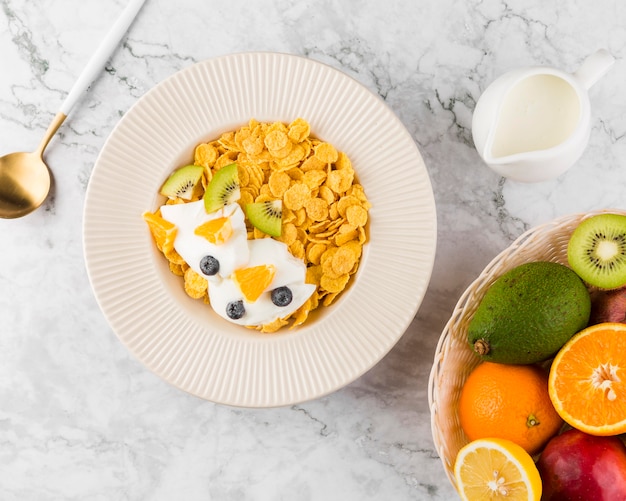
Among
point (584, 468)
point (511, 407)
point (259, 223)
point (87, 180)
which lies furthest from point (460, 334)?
point (87, 180)

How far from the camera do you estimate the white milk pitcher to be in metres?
0.92

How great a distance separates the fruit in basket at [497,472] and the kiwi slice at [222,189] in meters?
0.49

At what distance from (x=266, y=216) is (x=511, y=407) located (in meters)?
0.44

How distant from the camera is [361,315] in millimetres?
987

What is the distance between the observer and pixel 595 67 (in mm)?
914

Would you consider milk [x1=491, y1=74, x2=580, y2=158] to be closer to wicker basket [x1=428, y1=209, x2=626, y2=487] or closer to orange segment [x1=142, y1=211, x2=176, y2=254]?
wicker basket [x1=428, y1=209, x2=626, y2=487]

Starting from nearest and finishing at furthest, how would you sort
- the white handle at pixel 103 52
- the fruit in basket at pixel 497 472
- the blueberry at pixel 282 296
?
the fruit in basket at pixel 497 472 < the blueberry at pixel 282 296 < the white handle at pixel 103 52

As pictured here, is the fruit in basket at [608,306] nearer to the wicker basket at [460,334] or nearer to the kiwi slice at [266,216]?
the wicker basket at [460,334]

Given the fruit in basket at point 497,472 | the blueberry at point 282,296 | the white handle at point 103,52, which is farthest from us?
the white handle at point 103,52

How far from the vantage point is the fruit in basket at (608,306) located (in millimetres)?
919

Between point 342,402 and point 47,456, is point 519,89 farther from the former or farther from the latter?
point 47,456

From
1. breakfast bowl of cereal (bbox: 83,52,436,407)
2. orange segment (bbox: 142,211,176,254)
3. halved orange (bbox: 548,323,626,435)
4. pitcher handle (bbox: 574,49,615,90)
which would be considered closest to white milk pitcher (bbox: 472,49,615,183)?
pitcher handle (bbox: 574,49,615,90)

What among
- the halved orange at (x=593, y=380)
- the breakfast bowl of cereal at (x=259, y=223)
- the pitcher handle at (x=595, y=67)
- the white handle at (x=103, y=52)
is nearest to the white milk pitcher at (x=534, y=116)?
the pitcher handle at (x=595, y=67)

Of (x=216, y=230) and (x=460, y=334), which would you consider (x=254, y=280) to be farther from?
(x=460, y=334)
